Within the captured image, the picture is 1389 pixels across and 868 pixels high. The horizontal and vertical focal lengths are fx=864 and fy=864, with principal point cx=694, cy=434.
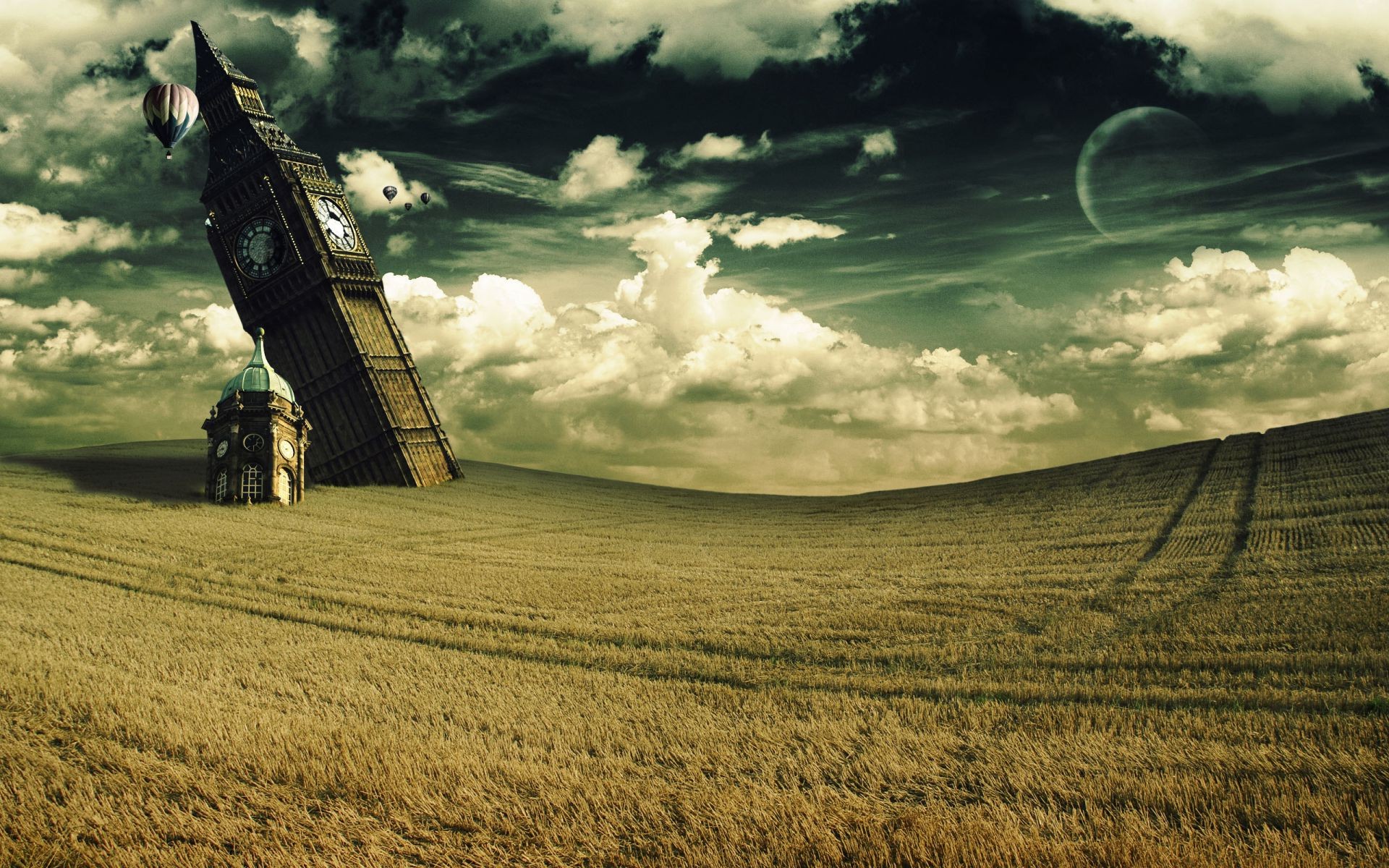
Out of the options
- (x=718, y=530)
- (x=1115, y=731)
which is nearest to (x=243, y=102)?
(x=718, y=530)

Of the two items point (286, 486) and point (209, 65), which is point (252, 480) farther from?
point (209, 65)

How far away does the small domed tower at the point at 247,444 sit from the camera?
4588 centimetres

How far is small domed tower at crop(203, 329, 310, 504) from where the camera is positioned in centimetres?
4588

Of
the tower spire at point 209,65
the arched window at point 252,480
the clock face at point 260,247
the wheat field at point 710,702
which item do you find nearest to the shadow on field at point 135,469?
the arched window at point 252,480

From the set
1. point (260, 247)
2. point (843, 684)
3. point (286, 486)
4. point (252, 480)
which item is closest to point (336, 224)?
point (260, 247)

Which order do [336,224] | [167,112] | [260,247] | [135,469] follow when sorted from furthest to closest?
1. [336,224]
2. [260,247]
3. [135,469]
4. [167,112]

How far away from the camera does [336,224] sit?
6450 centimetres

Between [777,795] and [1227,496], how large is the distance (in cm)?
3787

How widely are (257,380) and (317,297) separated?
16.1 m

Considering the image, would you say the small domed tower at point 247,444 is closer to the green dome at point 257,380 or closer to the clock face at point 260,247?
the green dome at point 257,380

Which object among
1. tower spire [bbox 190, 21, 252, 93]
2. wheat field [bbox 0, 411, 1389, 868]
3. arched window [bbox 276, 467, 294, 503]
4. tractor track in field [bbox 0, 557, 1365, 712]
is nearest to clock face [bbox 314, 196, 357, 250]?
tower spire [bbox 190, 21, 252, 93]

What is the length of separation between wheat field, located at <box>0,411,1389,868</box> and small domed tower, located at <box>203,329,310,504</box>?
10843 millimetres

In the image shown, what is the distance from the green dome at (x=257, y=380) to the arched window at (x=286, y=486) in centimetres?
423

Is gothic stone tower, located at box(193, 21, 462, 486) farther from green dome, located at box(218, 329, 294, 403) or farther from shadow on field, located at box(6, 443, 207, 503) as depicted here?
green dome, located at box(218, 329, 294, 403)
